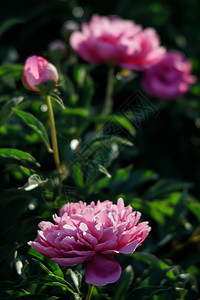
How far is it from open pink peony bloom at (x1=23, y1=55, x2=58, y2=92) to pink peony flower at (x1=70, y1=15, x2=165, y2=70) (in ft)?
1.48

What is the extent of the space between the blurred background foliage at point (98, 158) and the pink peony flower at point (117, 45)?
90mm

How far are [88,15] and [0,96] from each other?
2.70ft

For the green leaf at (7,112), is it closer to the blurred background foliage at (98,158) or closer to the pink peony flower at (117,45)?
the blurred background foliage at (98,158)

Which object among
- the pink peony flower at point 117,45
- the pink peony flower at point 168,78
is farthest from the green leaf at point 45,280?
the pink peony flower at point 168,78

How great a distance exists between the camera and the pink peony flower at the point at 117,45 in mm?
1264

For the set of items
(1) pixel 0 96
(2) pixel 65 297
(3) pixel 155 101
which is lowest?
A: (3) pixel 155 101

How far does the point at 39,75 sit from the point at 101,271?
381 millimetres

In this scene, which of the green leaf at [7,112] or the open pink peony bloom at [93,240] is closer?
the open pink peony bloom at [93,240]

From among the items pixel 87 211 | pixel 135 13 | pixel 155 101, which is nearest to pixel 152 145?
pixel 155 101

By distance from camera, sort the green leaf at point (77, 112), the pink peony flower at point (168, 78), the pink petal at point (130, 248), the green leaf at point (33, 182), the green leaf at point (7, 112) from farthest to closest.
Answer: the pink peony flower at point (168, 78) < the green leaf at point (77, 112) < the green leaf at point (7, 112) < the green leaf at point (33, 182) < the pink petal at point (130, 248)

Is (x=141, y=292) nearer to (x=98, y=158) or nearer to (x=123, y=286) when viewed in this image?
(x=123, y=286)

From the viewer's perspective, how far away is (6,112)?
904mm

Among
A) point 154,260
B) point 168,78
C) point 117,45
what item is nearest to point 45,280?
point 154,260

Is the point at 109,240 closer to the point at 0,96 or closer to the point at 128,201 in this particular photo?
the point at 128,201
